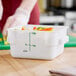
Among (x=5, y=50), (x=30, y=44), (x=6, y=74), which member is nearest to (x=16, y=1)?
(x=5, y=50)

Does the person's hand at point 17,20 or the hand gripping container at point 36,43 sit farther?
the person's hand at point 17,20

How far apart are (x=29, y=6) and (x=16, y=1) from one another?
315mm

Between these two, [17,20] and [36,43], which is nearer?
[36,43]

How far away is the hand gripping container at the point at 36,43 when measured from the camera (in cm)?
98

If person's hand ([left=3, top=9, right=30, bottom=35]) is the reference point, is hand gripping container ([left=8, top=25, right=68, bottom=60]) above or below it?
below

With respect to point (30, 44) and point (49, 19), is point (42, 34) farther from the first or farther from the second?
point (49, 19)

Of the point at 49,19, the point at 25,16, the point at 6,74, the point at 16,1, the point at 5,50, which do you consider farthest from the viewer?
the point at 49,19

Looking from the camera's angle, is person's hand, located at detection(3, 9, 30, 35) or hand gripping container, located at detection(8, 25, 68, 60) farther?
person's hand, located at detection(3, 9, 30, 35)

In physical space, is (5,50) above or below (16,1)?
below

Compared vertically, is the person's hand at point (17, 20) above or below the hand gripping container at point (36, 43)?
above

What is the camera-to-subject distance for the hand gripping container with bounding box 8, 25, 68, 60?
98 cm

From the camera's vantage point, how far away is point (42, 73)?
81 centimetres

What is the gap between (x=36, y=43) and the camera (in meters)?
0.99

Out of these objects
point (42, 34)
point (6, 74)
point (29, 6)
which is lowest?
point (6, 74)
